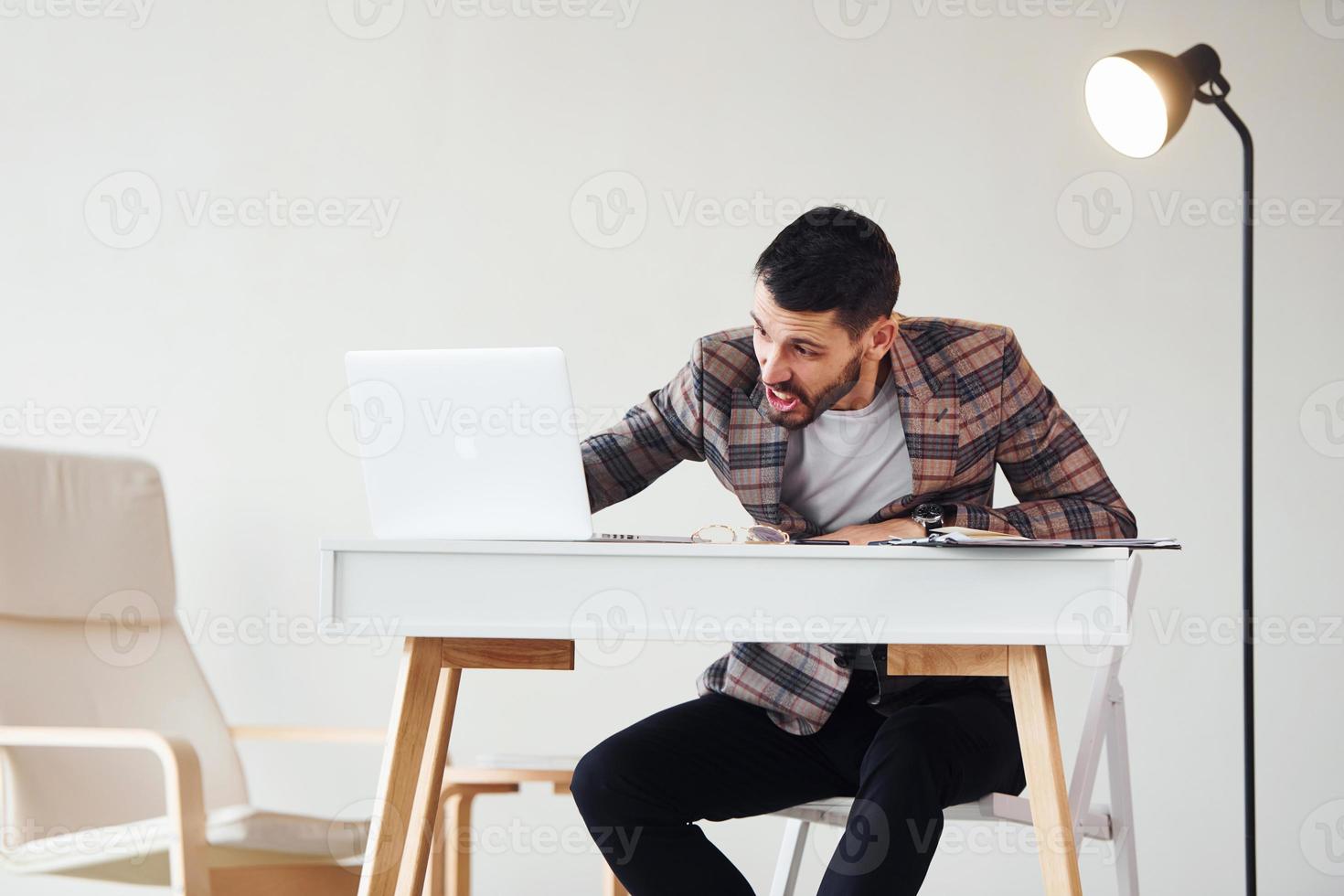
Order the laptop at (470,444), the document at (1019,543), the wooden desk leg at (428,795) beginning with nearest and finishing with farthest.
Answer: the document at (1019,543), the laptop at (470,444), the wooden desk leg at (428,795)

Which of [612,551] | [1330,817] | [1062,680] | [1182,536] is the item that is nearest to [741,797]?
[612,551]

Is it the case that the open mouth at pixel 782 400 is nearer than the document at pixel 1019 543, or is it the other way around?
the document at pixel 1019 543

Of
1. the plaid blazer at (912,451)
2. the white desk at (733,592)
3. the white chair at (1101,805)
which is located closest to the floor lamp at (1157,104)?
the white chair at (1101,805)

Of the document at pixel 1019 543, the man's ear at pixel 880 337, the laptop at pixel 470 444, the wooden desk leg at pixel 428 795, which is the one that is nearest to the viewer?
the document at pixel 1019 543

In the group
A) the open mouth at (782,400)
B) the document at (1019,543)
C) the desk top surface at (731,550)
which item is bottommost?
the desk top surface at (731,550)

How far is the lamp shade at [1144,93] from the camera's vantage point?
1933 millimetres

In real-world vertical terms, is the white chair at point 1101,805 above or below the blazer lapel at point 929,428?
below

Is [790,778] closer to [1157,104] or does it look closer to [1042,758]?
[1042,758]

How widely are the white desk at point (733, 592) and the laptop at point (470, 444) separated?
9 cm

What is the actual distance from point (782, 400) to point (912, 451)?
17cm

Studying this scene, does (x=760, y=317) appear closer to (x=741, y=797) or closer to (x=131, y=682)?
(x=741, y=797)

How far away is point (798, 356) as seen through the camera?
4.89 ft

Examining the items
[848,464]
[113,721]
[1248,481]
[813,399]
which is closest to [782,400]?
[813,399]

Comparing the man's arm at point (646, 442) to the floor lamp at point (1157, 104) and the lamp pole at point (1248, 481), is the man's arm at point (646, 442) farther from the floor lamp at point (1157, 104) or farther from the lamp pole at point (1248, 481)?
the lamp pole at point (1248, 481)
